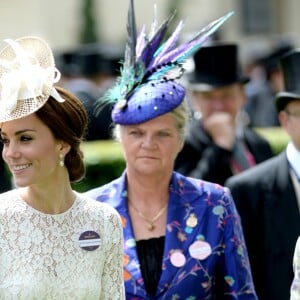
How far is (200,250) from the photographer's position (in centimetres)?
564

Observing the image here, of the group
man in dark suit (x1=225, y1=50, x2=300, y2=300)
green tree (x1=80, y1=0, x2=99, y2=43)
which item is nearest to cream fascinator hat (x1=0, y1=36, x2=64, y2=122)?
man in dark suit (x1=225, y1=50, x2=300, y2=300)

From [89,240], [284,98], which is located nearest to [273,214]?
[284,98]

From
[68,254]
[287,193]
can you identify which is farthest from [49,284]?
[287,193]

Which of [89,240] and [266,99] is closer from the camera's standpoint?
[89,240]

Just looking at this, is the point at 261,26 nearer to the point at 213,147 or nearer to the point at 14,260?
the point at 213,147

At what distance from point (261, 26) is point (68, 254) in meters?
31.6

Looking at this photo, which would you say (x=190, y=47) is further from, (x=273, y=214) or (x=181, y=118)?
(x=273, y=214)

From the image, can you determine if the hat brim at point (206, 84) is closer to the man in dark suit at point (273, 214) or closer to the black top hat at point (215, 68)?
the black top hat at point (215, 68)

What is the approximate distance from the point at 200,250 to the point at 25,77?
1.39 m

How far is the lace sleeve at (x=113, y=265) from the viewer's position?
478cm

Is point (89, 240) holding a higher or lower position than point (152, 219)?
higher

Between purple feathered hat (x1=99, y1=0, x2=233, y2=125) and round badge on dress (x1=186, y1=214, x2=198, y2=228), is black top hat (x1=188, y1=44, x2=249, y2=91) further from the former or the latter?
round badge on dress (x1=186, y1=214, x2=198, y2=228)

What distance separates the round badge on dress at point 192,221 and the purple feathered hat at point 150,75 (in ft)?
1.60

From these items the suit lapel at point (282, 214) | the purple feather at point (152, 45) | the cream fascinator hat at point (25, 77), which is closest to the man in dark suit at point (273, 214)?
the suit lapel at point (282, 214)
